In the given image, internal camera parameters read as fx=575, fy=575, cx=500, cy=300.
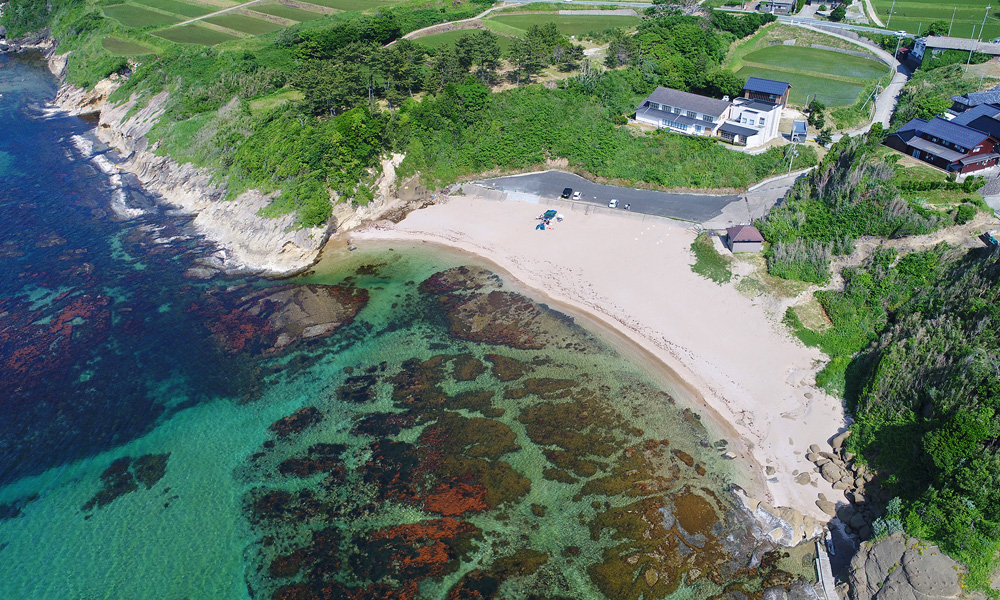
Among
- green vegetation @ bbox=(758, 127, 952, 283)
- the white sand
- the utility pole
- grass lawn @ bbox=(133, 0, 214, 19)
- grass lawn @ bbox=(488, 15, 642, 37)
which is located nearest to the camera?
the white sand

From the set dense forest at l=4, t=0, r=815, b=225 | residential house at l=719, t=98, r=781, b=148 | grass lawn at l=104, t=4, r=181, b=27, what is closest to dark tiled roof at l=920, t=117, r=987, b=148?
dense forest at l=4, t=0, r=815, b=225

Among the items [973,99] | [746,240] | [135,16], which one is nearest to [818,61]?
[973,99]

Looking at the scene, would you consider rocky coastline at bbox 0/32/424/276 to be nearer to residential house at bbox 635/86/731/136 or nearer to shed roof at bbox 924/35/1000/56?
residential house at bbox 635/86/731/136

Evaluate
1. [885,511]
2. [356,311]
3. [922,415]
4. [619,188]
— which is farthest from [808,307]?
[356,311]

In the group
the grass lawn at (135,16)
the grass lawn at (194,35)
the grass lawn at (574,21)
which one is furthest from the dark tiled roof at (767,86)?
the grass lawn at (135,16)

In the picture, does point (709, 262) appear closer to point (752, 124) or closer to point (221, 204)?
point (752, 124)

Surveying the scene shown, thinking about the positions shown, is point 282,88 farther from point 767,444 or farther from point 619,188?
point 767,444

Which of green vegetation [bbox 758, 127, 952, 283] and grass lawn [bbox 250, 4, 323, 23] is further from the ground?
grass lawn [bbox 250, 4, 323, 23]
